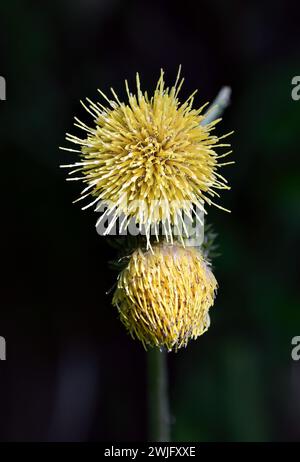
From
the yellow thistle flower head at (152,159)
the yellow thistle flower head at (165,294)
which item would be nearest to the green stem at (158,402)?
the yellow thistle flower head at (165,294)

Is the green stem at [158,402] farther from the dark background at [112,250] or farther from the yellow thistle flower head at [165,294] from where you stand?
the dark background at [112,250]

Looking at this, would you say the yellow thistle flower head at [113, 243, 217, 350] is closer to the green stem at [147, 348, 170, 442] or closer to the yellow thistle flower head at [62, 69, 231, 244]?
the yellow thistle flower head at [62, 69, 231, 244]

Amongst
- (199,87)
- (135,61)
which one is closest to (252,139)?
(199,87)

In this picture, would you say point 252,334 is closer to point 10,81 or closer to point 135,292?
point 135,292

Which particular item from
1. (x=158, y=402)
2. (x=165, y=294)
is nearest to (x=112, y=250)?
(x=158, y=402)

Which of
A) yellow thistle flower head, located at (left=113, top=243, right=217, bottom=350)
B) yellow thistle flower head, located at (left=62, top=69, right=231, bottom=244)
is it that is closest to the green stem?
yellow thistle flower head, located at (left=113, top=243, right=217, bottom=350)

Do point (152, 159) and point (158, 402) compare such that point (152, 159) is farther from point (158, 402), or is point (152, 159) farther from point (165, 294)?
point (158, 402)
